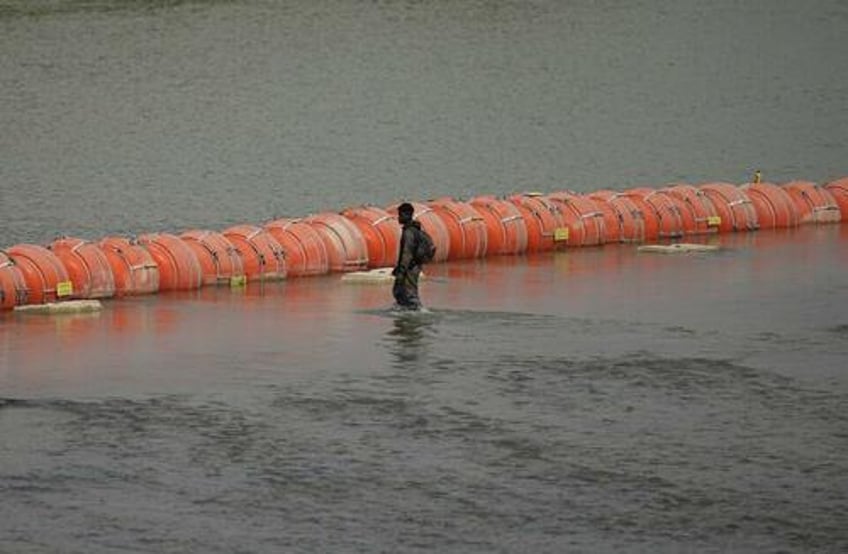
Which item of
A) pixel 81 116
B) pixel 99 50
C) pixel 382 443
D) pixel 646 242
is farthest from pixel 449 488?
pixel 99 50

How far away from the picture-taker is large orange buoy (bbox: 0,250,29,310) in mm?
33656

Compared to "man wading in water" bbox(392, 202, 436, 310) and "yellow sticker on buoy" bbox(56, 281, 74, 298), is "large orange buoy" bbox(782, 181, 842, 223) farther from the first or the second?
"yellow sticker on buoy" bbox(56, 281, 74, 298)

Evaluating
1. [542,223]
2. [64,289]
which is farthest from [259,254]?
[542,223]

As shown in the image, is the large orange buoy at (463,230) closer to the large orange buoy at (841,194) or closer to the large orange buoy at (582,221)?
the large orange buoy at (582,221)

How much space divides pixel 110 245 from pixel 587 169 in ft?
140

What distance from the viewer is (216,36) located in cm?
10075

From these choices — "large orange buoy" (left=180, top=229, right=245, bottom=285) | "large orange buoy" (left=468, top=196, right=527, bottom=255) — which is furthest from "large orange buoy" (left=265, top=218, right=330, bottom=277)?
"large orange buoy" (left=468, top=196, right=527, bottom=255)

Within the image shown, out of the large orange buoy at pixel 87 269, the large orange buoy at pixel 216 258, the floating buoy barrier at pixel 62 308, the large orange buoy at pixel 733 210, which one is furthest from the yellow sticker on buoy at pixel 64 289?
the large orange buoy at pixel 733 210

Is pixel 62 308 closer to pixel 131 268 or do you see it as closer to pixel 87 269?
pixel 87 269

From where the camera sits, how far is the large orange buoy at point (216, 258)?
122 feet

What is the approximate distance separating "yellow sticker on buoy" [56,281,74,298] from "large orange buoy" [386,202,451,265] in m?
8.51

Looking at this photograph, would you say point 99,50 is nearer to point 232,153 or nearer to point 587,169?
point 232,153

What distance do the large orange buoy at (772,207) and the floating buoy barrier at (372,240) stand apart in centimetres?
3

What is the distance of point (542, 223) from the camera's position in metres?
43.4
